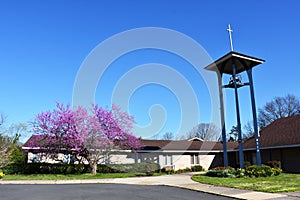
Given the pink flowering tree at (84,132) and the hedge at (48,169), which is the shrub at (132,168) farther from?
the pink flowering tree at (84,132)

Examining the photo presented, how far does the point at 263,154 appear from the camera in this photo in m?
25.2

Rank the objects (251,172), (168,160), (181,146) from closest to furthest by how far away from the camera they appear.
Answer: (251,172) < (168,160) < (181,146)

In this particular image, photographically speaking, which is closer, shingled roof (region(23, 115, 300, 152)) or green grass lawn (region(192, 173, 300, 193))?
green grass lawn (region(192, 173, 300, 193))

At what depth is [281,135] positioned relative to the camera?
23.4 metres

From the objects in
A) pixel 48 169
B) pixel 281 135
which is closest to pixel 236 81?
pixel 281 135

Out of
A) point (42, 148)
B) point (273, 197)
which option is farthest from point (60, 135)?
point (273, 197)

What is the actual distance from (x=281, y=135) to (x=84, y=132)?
16.2 metres

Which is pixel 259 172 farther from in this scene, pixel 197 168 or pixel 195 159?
pixel 195 159

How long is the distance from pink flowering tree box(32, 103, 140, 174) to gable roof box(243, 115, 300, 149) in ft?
37.9

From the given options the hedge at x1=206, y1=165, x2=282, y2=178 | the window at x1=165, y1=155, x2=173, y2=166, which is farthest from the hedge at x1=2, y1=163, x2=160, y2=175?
the hedge at x1=206, y1=165, x2=282, y2=178

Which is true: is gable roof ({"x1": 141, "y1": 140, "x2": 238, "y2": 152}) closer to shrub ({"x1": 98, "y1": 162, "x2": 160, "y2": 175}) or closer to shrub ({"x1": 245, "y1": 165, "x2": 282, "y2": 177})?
shrub ({"x1": 98, "y1": 162, "x2": 160, "y2": 175})

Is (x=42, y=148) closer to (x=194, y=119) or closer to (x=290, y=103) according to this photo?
(x=194, y=119)

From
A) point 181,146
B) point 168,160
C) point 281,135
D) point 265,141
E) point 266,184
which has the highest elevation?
point 281,135

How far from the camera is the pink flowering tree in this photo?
20.9 m
